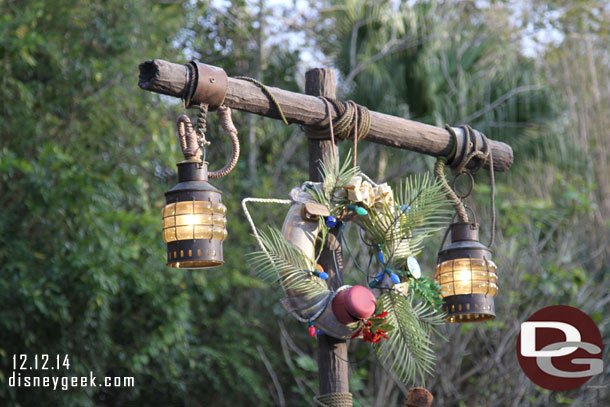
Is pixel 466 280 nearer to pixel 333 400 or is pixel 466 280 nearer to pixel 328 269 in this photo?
pixel 328 269

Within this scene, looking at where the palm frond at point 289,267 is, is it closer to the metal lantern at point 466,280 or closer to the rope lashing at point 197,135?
the rope lashing at point 197,135

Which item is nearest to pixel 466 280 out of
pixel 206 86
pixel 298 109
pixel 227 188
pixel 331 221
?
pixel 331 221

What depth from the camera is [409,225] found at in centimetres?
272

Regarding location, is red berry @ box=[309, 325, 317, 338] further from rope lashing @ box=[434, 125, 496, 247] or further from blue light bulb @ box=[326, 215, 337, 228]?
rope lashing @ box=[434, 125, 496, 247]

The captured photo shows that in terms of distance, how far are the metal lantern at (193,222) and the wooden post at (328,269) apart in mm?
463

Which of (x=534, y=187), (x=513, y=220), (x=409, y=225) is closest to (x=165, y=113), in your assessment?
(x=513, y=220)

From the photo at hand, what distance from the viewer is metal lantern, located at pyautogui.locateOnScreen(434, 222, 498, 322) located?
9.59 feet

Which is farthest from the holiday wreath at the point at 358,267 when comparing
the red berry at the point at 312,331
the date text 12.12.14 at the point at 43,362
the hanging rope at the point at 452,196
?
the date text 12.12.14 at the point at 43,362

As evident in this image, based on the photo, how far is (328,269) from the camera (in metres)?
2.77

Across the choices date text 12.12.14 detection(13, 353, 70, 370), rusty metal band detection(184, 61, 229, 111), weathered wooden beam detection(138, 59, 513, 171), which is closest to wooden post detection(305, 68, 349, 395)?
weathered wooden beam detection(138, 59, 513, 171)

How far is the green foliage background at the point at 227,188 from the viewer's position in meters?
5.53

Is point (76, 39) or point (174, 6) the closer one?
point (76, 39)

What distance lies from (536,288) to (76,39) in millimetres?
4309

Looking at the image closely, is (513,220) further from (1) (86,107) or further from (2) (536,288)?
(1) (86,107)
